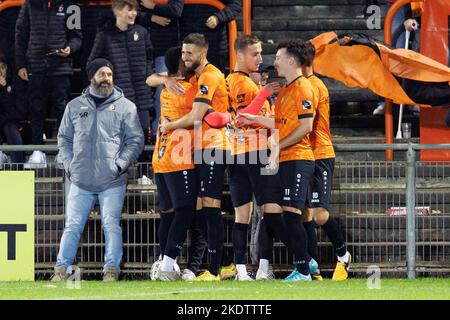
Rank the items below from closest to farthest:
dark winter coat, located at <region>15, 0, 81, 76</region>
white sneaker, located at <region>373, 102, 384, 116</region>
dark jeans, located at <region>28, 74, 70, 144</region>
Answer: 1. dark jeans, located at <region>28, 74, 70, 144</region>
2. dark winter coat, located at <region>15, 0, 81, 76</region>
3. white sneaker, located at <region>373, 102, 384, 116</region>

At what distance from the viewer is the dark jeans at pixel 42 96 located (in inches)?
Result: 680

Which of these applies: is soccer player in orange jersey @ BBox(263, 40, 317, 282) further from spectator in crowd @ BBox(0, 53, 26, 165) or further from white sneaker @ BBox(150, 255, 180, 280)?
spectator in crowd @ BBox(0, 53, 26, 165)

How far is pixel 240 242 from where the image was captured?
50.4 ft

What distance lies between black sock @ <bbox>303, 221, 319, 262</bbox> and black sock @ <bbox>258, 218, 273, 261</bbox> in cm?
43

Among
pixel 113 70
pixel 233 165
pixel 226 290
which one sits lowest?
pixel 226 290

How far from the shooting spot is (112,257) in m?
15.6

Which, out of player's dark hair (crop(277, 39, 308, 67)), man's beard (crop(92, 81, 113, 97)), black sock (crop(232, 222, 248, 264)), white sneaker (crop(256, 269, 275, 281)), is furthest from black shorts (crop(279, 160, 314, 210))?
man's beard (crop(92, 81, 113, 97))

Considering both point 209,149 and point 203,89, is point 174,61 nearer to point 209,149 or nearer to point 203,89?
point 203,89

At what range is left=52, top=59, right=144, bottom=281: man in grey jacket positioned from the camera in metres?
15.6

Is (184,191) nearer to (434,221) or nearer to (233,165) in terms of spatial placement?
(233,165)

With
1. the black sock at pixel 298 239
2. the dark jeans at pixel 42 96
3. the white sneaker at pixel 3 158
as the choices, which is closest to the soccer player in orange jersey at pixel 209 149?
the black sock at pixel 298 239

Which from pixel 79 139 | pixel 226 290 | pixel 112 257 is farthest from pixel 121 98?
pixel 226 290

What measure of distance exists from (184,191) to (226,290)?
1815mm

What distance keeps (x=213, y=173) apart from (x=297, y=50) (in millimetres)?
1461
